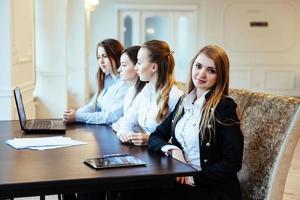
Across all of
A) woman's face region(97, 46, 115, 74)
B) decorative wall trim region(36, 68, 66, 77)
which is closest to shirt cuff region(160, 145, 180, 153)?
woman's face region(97, 46, 115, 74)

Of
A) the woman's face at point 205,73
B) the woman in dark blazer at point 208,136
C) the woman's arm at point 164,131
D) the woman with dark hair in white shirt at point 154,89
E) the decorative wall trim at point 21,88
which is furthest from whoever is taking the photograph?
the decorative wall trim at point 21,88

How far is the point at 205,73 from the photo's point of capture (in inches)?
73.9

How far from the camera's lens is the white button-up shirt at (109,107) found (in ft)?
8.76

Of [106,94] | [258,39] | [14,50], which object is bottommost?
[106,94]

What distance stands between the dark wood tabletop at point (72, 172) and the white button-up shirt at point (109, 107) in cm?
69

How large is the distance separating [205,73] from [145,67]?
1.55 feet

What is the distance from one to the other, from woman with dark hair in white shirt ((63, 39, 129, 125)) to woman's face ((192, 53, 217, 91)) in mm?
875

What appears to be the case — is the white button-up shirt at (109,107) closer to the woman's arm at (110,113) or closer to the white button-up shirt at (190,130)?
the woman's arm at (110,113)

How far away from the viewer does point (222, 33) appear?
1048 cm

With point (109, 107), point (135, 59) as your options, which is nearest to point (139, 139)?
point (135, 59)

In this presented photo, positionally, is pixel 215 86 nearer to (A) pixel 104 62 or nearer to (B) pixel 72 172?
(B) pixel 72 172

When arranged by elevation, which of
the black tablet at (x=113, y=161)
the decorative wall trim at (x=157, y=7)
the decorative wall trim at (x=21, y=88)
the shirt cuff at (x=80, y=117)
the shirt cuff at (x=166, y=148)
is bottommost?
the black tablet at (x=113, y=161)

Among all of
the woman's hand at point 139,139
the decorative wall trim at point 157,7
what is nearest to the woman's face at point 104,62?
the woman's hand at point 139,139

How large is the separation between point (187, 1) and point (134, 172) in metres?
9.15
